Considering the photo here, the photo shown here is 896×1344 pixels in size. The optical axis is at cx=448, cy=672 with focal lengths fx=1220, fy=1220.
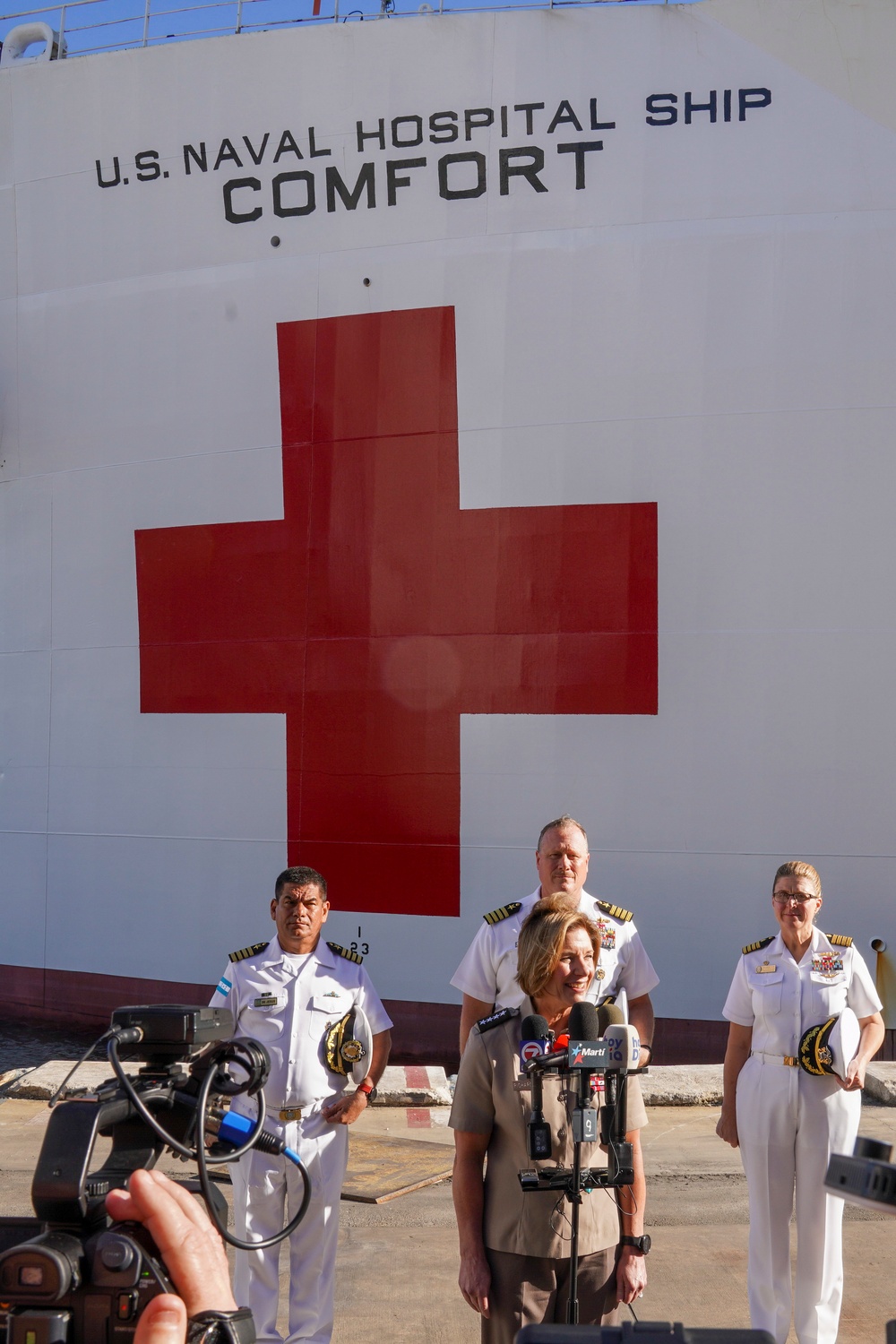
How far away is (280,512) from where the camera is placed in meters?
5.66

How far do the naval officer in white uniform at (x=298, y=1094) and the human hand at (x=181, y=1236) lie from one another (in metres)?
1.42

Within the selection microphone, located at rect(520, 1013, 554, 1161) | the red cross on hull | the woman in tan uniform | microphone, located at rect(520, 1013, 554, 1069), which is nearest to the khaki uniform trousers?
the woman in tan uniform

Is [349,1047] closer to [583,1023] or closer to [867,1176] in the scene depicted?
[583,1023]

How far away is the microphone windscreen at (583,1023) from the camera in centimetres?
168

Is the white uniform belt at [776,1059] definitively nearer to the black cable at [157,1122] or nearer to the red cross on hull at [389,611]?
the black cable at [157,1122]

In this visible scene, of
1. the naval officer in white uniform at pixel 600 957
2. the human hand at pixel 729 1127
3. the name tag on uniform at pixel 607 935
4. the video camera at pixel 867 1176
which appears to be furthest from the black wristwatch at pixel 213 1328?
the human hand at pixel 729 1127

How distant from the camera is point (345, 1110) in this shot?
8.32 feet

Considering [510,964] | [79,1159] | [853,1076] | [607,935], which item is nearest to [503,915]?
[510,964]

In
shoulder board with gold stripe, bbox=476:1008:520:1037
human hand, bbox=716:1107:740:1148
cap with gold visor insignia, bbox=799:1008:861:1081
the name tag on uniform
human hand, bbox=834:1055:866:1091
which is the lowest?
human hand, bbox=716:1107:740:1148

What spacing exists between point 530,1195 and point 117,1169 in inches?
32.9

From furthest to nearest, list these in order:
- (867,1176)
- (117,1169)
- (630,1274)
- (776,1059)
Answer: (776,1059)
(630,1274)
(117,1169)
(867,1176)

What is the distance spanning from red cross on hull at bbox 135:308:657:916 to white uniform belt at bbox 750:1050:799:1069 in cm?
255

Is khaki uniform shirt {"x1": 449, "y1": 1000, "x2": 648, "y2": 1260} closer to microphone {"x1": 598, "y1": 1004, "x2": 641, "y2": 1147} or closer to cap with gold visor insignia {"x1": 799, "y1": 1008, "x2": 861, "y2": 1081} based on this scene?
microphone {"x1": 598, "y1": 1004, "x2": 641, "y2": 1147}

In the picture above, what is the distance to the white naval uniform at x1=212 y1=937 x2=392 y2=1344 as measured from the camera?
A: 245cm
